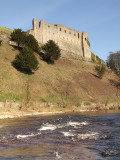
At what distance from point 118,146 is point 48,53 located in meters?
45.5

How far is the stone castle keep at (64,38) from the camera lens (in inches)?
2471

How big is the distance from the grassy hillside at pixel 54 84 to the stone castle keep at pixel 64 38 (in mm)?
9102

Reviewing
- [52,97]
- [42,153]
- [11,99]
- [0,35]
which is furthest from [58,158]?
[0,35]

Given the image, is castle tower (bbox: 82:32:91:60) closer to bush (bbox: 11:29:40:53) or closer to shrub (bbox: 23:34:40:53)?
shrub (bbox: 23:34:40:53)

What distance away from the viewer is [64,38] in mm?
→ 73312

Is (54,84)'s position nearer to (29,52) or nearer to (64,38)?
(29,52)

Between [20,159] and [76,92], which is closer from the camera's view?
[20,159]

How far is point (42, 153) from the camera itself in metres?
9.01

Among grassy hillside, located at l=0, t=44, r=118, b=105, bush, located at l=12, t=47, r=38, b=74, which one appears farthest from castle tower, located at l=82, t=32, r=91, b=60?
bush, located at l=12, t=47, r=38, b=74

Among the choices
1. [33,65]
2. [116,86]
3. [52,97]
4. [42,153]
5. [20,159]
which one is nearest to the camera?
[20,159]

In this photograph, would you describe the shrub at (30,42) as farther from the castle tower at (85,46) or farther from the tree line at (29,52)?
the castle tower at (85,46)

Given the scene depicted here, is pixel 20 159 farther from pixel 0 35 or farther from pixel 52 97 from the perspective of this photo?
pixel 0 35

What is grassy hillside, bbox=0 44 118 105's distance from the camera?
35616 millimetres

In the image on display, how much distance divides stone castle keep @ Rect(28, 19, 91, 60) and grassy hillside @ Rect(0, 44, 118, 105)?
9.10 meters
